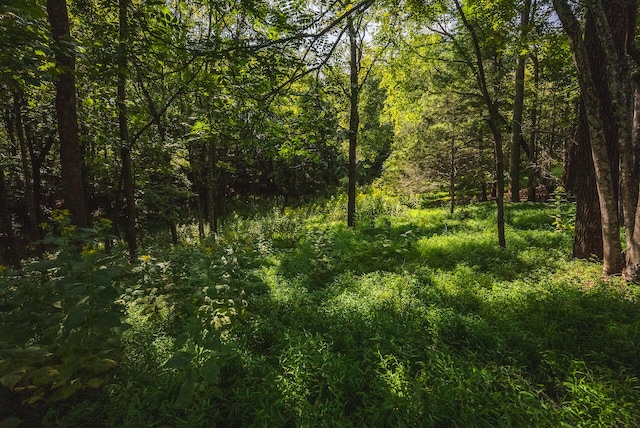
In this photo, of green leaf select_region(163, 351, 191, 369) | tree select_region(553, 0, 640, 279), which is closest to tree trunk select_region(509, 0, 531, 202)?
tree select_region(553, 0, 640, 279)

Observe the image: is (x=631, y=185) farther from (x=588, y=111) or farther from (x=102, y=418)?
(x=102, y=418)

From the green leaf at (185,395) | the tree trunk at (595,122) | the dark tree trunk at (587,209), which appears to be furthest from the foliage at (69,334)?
the dark tree trunk at (587,209)

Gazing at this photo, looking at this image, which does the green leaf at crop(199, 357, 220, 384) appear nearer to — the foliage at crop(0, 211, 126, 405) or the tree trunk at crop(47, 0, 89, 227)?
the foliage at crop(0, 211, 126, 405)

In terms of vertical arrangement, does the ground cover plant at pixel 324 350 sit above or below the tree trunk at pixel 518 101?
below

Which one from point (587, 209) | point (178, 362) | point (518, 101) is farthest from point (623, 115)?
point (518, 101)

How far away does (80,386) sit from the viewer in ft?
9.16

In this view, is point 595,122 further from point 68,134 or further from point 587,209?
point 68,134

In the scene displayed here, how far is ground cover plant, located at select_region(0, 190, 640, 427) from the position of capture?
2721 mm

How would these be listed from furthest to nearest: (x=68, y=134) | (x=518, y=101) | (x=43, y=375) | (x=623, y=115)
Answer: (x=518, y=101), (x=68, y=134), (x=623, y=115), (x=43, y=375)

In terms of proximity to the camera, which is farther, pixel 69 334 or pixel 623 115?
pixel 623 115

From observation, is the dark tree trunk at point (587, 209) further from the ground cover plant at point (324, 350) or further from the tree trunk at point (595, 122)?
the tree trunk at point (595, 122)

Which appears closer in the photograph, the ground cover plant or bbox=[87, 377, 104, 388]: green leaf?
the ground cover plant

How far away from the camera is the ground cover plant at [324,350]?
8.93ft

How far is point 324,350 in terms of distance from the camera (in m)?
3.60
